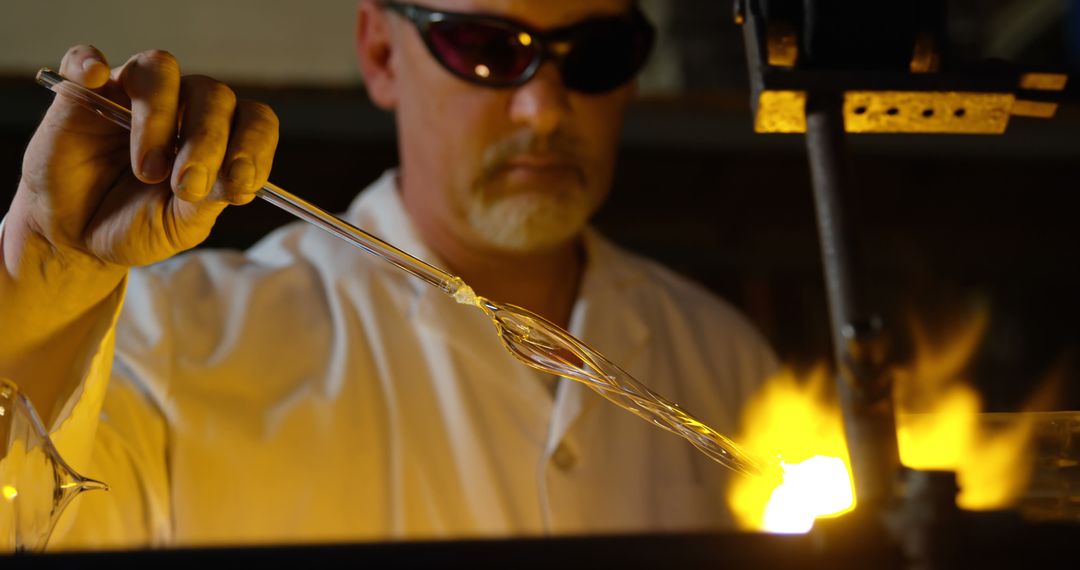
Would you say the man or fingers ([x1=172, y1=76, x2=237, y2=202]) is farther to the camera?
the man

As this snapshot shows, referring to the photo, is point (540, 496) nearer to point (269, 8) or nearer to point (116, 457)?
point (116, 457)

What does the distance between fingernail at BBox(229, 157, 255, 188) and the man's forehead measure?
2.21 feet

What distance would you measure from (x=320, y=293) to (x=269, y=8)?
116 cm

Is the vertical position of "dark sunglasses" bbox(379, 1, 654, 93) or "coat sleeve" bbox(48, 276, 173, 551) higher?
"dark sunglasses" bbox(379, 1, 654, 93)

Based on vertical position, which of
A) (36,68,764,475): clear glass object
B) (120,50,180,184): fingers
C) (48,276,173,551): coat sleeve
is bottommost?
(48,276,173,551): coat sleeve

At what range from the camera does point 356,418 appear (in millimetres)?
1316

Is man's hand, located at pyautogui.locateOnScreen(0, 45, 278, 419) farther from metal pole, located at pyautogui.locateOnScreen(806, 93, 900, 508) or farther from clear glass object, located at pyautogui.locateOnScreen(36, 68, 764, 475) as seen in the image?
metal pole, located at pyautogui.locateOnScreen(806, 93, 900, 508)

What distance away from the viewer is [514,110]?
1426mm

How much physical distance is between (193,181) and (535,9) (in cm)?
77

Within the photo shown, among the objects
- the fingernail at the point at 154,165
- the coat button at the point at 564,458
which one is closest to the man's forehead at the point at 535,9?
the coat button at the point at 564,458

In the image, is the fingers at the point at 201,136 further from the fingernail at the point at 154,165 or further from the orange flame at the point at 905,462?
the orange flame at the point at 905,462

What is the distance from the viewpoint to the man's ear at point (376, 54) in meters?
1.59

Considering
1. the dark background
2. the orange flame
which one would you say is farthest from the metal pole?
the dark background

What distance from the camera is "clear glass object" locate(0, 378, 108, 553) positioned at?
2.15 ft
